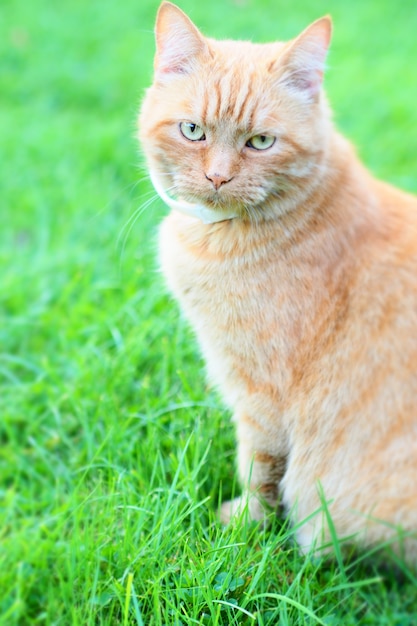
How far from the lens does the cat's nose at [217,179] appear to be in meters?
1.83

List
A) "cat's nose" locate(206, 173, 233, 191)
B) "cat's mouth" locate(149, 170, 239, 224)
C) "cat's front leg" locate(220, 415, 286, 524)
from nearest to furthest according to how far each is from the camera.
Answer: "cat's nose" locate(206, 173, 233, 191), "cat's mouth" locate(149, 170, 239, 224), "cat's front leg" locate(220, 415, 286, 524)

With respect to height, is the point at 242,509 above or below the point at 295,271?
below

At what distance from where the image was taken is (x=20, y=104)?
5027 millimetres

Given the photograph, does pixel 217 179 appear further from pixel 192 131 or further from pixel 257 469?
pixel 257 469

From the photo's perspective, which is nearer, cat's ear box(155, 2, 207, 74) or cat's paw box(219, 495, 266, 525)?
cat's ear box(155, 2, 207, 74)

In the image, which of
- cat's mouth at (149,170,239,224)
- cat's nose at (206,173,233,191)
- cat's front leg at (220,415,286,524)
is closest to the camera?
cat's nose at (206,173,233,191)

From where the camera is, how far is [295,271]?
2010 mm

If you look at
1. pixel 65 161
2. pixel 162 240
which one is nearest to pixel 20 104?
pixel 65 161

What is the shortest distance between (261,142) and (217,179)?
19 cm

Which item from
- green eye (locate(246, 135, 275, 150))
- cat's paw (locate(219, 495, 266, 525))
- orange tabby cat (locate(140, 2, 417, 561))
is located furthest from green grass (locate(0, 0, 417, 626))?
green eye (locate(246, 135, 275, 150))

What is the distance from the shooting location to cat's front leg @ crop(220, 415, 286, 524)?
6.97 ft

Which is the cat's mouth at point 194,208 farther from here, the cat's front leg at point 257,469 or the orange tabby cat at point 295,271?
the cat's front leg at point 257,469

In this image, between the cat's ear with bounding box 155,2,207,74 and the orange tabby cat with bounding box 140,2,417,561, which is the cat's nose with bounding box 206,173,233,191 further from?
the cat's ear with bounding box 155,2,207,74

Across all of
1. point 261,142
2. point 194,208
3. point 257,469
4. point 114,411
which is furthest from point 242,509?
point 261,142
